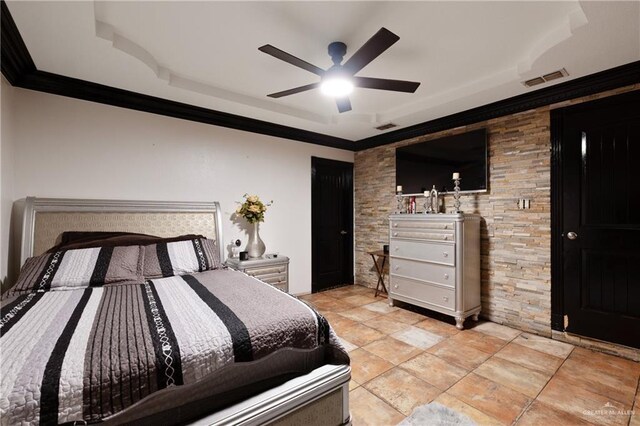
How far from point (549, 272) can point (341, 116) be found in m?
2.93

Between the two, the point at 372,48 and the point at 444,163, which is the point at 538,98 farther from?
the point at 372,48

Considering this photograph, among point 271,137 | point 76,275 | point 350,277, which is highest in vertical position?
point 271,137

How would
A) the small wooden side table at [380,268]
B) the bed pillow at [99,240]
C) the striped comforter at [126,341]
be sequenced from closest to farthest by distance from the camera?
the striped comforter at [126,341] < the bed pillow at [99,240] < the small wooden side table at [380,268]

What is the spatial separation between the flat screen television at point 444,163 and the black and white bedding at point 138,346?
2.80 m

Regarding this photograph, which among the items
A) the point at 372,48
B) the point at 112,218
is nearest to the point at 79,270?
the point at 112,218

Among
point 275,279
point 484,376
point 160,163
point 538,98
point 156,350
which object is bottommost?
point 484,376

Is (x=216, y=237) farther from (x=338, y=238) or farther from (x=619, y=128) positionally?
A: (x=619, y=128)

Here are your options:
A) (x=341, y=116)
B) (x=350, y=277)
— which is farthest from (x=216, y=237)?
(x=350, y=277)

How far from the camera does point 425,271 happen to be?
3496 millimetres

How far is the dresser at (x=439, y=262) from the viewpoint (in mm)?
3160

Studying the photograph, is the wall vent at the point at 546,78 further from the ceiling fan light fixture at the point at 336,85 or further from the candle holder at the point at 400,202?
the candle holder at the point at 400,202

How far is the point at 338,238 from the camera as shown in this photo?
4.93 m

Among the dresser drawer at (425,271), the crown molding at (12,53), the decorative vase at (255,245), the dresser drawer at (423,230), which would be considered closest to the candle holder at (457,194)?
the dresser drawer at (423,230)

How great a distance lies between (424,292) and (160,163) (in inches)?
134
